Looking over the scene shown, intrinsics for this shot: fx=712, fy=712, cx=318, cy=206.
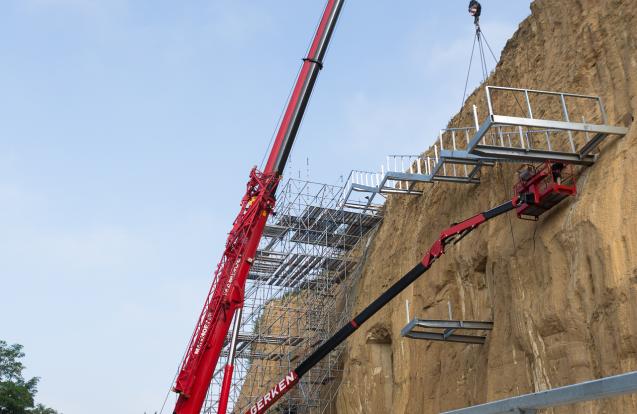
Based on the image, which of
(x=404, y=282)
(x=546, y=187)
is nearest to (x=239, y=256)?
(x=404, y=282)

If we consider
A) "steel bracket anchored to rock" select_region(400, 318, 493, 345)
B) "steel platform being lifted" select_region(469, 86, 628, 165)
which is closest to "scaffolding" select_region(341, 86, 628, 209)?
"steel platform being lifted" select_region(469, 86, 628, 165)

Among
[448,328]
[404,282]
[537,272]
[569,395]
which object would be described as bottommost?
[569,395]

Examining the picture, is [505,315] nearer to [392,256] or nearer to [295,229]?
[392,256]

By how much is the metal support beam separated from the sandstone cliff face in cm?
558

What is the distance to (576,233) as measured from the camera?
1507cm

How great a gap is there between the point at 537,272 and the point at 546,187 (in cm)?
202

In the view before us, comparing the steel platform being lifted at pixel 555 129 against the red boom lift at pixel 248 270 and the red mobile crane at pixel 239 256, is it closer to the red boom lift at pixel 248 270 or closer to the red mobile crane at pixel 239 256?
the red boom lift at pixel 248 270

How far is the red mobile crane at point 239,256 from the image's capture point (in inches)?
792

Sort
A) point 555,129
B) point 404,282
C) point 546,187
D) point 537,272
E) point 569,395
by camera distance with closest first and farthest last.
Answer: point 569,395 → point 555,129 → point 546,187 → point 537,272 → point 404,282

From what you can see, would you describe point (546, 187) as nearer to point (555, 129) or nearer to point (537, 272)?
point (555, 129)

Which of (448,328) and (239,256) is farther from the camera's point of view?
(239,256)

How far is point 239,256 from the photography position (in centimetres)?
2141

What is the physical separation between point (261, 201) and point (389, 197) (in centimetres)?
906

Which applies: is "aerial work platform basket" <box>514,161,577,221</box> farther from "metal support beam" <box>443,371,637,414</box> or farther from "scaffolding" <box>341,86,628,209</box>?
"metal support beam" <box>443,371,637,414</box>
